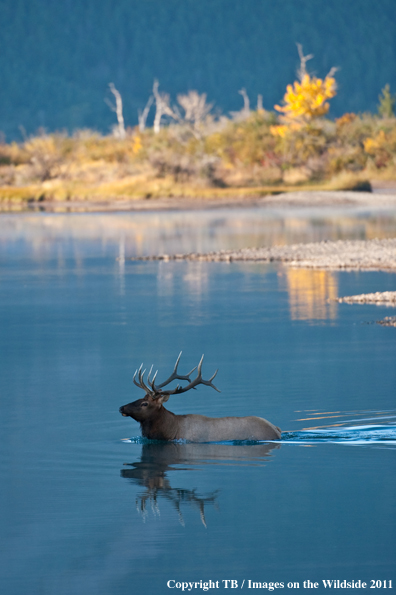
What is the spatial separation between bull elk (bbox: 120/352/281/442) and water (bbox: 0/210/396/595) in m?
0.09

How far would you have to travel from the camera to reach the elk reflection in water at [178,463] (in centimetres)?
750

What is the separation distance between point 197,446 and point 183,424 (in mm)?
203

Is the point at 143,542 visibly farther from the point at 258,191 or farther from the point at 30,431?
the point at 258,191

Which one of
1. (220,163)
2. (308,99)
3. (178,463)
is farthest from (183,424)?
(308,99)

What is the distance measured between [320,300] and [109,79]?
14855 centimetres

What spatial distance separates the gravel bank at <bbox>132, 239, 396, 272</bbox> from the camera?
74.7 feet

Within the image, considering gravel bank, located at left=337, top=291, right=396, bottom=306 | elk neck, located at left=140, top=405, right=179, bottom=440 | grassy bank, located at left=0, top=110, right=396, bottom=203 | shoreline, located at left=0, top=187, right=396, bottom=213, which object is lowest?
elk neck, located at left=140, top=405, right=179, bottom=440

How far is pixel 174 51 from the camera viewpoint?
175 metres

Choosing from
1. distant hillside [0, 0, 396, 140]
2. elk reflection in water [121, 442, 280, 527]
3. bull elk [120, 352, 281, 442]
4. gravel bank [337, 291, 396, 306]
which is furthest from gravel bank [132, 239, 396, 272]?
distant hillside [0, 0, 396, 140]

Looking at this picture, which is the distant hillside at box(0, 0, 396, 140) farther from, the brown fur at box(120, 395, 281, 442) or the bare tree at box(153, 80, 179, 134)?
the brown fur at box(120, 395, 281, 442)

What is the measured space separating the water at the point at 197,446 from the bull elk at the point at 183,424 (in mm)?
93

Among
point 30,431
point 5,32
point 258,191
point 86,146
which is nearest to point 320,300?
point 30,431

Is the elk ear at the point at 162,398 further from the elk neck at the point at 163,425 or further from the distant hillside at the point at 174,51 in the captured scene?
the distant hillside at the point at 174,51

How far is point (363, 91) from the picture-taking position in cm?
16588
